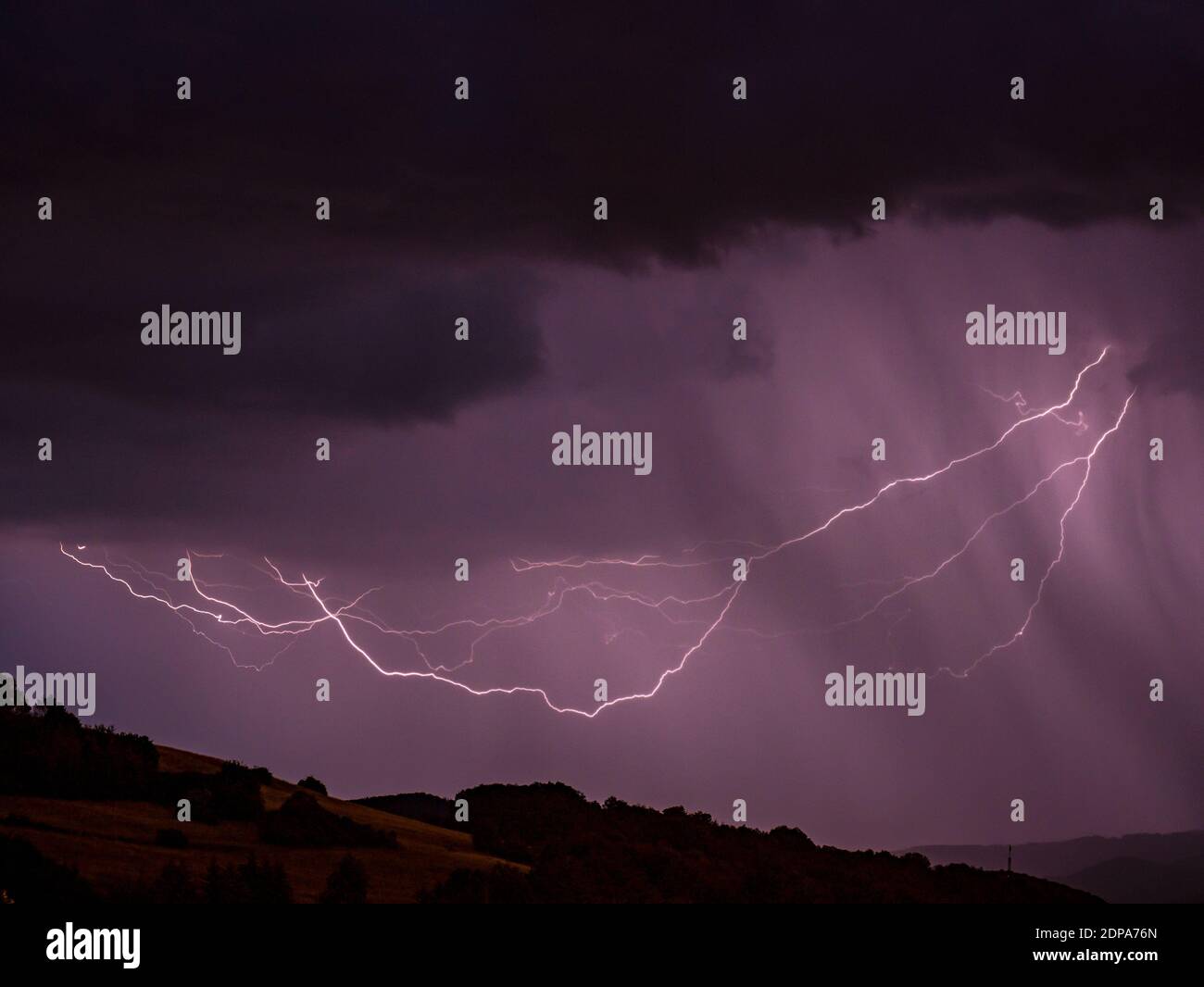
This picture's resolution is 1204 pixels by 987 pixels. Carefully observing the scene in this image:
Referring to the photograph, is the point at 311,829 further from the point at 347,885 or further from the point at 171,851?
the point at 171,851

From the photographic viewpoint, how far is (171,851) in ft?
72.1

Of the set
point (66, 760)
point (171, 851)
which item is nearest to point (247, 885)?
point (171, 851)

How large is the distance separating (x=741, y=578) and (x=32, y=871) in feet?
48.5

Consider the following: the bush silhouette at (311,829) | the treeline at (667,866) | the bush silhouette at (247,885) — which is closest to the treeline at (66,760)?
the bush silhouette at (311,829)

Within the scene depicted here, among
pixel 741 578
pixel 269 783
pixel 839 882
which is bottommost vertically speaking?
pixel 839 882

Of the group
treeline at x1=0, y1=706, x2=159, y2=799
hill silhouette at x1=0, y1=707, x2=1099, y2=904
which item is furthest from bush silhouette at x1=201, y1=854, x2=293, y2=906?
treeline at x1=0, y1=706, x2=159, y2=799

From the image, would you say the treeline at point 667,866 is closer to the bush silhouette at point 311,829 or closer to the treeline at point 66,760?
the bush silhouette at point 311,829

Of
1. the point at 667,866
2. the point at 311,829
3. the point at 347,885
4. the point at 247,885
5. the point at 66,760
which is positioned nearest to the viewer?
the point at 247,885
